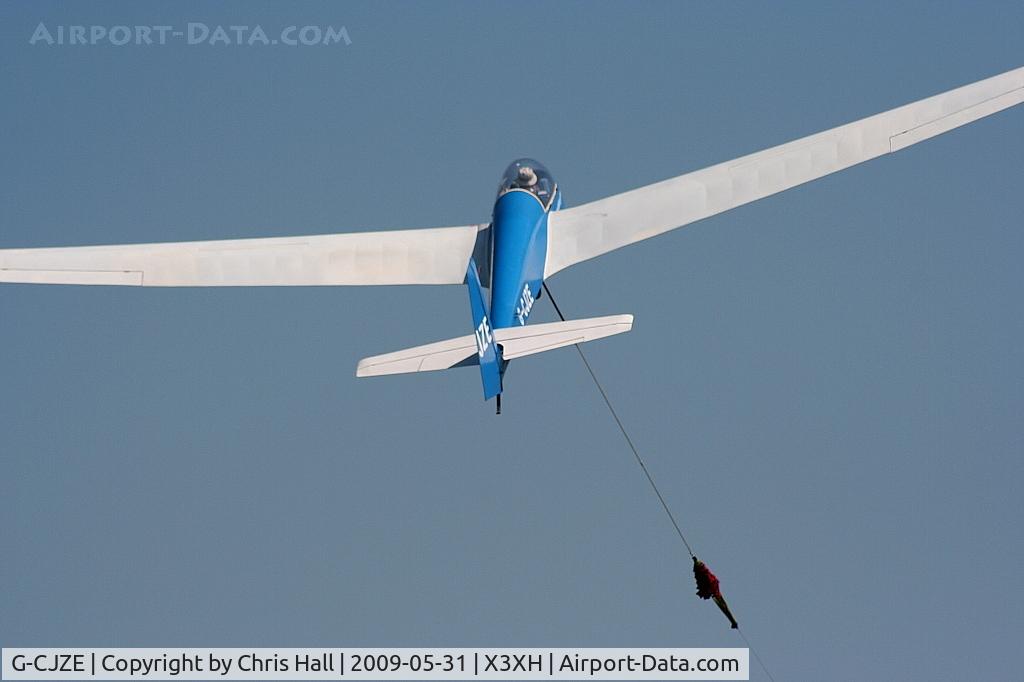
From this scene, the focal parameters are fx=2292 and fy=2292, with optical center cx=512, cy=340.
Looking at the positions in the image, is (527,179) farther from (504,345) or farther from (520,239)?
(504,345)

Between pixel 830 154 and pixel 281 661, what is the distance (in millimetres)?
17407

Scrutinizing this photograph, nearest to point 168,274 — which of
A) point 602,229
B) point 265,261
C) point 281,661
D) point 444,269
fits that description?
point 265,261

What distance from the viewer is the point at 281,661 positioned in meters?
37.8

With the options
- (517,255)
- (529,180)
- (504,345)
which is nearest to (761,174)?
(529,180)

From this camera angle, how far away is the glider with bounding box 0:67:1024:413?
4659 cm

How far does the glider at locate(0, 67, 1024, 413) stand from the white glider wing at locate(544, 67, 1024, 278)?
0.07ft

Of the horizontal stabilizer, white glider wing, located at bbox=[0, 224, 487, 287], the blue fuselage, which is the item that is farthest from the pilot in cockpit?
the horizontal stabilizer

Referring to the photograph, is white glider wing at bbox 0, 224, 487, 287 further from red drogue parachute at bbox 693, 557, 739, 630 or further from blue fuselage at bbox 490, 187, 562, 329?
red drogue parachute at bbox 693, 557, 739, 630

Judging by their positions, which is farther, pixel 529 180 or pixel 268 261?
pixel 529 180

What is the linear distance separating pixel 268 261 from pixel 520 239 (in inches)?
213

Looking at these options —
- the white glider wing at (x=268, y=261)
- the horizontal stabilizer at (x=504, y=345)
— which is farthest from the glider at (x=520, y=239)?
the horizontal stabilizer at (x=504, y=345)

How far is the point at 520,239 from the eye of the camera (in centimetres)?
4622

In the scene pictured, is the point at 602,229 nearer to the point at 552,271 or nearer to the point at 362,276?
the point at 552,271

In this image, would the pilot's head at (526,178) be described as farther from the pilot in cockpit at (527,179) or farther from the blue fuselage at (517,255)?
the blue fuselage at (517,255)
